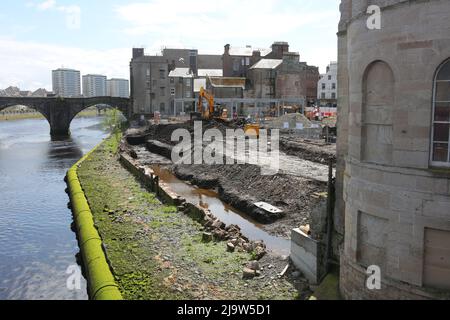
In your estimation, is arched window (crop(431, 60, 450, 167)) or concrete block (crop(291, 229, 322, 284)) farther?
concrete block (crop(291, 229, 322, 284))

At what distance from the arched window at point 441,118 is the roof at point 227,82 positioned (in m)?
66.6

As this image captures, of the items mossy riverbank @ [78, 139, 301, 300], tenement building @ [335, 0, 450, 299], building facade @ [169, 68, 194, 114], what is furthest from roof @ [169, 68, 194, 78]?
tenement building @ [335, 0, 450, 299]

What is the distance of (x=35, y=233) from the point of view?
24.2 m

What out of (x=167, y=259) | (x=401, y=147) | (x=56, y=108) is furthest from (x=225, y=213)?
(x=56, y=108)

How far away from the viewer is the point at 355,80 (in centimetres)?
1045

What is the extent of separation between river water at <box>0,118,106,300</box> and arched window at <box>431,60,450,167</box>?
13756 mm

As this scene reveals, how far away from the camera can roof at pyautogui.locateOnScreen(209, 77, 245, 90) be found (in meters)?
74.9

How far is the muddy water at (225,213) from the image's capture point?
20062 mm
